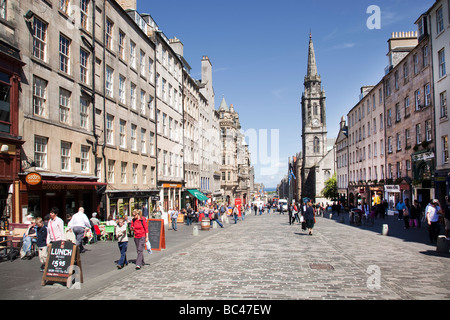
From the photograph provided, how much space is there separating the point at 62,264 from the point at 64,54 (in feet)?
46.0

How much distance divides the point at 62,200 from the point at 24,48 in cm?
741

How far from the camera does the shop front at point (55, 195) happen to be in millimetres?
15508

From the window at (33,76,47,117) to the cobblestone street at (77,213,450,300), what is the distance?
917cm

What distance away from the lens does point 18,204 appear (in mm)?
15312

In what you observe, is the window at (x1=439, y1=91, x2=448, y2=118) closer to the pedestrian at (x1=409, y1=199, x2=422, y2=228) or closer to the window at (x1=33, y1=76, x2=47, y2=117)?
the pedestrian at (x1=409, y1=199, x2=422, y2=228)

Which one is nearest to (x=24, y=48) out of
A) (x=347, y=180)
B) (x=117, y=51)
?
(x=117, y=51)

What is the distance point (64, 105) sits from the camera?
19656 mm

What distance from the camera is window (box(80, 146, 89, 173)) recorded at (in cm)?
2131

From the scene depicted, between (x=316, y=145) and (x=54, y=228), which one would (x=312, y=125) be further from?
(x=54, y=228)

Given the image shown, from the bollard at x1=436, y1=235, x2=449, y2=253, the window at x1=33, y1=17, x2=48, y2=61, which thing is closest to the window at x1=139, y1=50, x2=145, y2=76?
the window at x1=33, y1=17, x2=48, y2=61

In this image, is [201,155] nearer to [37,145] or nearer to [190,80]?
[190,80]

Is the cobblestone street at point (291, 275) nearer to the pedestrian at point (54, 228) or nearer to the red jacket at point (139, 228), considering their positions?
the red jacket at point (139, 228)

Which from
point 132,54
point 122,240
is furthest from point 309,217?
point 132,54

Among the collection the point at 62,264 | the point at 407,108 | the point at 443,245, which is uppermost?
the point at 407,108
